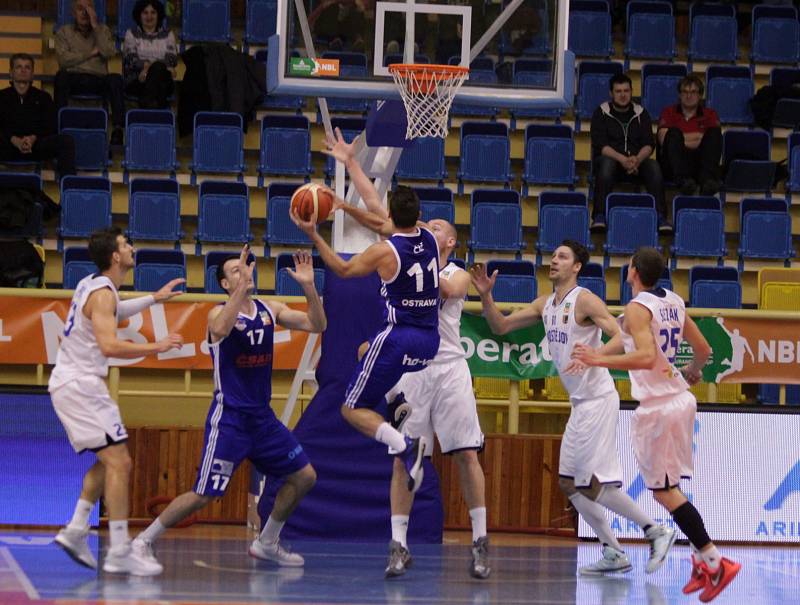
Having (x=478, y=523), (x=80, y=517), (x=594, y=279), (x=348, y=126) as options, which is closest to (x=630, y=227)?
(x=594, y=279)

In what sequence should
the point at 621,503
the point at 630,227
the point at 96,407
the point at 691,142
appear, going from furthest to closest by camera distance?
the point at 691,142, the point at 630,227, the point at 621,503, the point at 96,407

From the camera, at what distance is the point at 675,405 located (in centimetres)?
812

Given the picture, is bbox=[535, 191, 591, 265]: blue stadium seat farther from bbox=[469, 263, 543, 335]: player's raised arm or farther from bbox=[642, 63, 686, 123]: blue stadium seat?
bbox=[469, 263, 543, 335]: player's raised arm

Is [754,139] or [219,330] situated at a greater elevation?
[754,139]

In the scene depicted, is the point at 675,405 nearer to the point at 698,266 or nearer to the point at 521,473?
the point at 521,473

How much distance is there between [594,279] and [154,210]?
15.7 ft

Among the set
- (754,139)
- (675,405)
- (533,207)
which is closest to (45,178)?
(533,207)

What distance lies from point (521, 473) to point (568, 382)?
90.5 inches

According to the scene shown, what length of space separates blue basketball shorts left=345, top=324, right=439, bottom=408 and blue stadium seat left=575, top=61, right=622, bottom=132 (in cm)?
879

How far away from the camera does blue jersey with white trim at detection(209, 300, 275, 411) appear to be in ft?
26.7

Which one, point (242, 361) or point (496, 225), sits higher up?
point (496, 225)

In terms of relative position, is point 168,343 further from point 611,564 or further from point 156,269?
point 156,269

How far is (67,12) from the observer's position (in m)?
16.5

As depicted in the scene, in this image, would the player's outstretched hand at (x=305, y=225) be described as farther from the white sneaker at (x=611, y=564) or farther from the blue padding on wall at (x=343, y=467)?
the white sneaker at (x=611, y=564)
